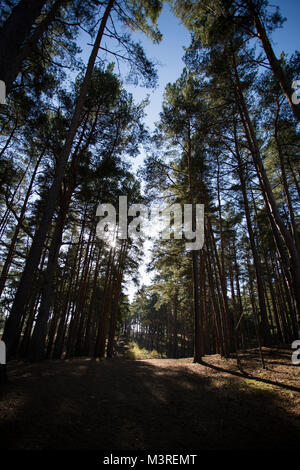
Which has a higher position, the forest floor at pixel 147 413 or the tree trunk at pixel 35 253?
the tree trunk at pixel 35 253

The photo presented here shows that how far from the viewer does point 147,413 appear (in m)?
3.38

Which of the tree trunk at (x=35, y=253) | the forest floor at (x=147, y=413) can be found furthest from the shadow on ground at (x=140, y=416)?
the tree trunk at (x=35, y=253)

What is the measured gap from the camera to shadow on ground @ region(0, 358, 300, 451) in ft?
8.03

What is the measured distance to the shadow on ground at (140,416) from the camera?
2.45 meters

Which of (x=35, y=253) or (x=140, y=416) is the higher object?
(x=35, y=253)

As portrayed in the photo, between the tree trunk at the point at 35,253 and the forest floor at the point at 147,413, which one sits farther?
the tree trunk at the point at 35,253

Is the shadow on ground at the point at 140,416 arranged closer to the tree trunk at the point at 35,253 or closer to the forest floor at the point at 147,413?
the forest floor at the point at 147,413

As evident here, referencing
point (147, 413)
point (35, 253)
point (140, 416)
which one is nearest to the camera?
point (140, 416)

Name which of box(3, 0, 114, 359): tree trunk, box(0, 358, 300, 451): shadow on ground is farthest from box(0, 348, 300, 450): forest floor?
box(3, 0, 114, 359): tree trunk

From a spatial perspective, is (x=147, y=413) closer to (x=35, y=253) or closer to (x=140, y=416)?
(x=140, y=416)

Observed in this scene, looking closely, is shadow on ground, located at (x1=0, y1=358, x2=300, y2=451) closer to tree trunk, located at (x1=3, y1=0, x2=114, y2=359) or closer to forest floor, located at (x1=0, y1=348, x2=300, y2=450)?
forest floor, located at (x1=0, y1=348, x2=300, y2=450)

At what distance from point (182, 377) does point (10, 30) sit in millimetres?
10233

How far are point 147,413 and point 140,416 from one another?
206mm

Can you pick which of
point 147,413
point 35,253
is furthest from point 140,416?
point 35,253
